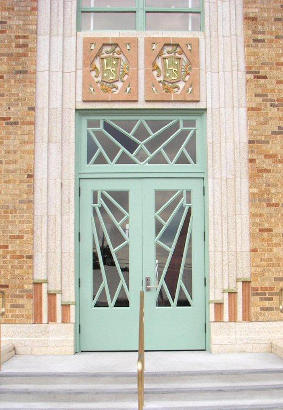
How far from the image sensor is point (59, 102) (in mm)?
7805

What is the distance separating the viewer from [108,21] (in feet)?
26.8

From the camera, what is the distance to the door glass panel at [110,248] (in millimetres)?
7766

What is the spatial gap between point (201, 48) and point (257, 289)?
351 cm

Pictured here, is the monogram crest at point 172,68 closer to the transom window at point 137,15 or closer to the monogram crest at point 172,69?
the monogram crest at point 172,69

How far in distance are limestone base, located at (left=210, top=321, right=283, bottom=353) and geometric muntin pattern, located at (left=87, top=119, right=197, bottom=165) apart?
237cm

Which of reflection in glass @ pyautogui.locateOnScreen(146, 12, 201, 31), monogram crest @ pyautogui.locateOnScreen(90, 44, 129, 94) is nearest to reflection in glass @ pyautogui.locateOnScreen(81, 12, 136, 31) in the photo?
reflection in glass @ pyautogui.locateOnScreen(146, 12, 201, 31)

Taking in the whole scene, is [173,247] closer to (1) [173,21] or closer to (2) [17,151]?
(2) [17,151]

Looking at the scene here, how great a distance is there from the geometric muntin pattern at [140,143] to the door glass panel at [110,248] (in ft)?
1.75

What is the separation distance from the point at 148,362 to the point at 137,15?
487 centimetres

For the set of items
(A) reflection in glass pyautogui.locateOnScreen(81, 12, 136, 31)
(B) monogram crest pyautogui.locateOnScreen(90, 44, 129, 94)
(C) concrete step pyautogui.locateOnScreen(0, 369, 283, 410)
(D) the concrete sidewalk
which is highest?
(A) reflection in glass pyautogui.locateOnScreen(81, 12, 136, 31)

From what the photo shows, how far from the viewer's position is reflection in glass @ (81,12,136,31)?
812cm

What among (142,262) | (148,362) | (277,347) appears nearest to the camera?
(148,362)

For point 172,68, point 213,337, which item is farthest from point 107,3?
point 213,337

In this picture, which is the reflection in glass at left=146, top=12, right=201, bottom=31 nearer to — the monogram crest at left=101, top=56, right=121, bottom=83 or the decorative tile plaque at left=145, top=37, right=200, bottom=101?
the decorative tile plaque at left=145, top=37, right=200, bottom=101
